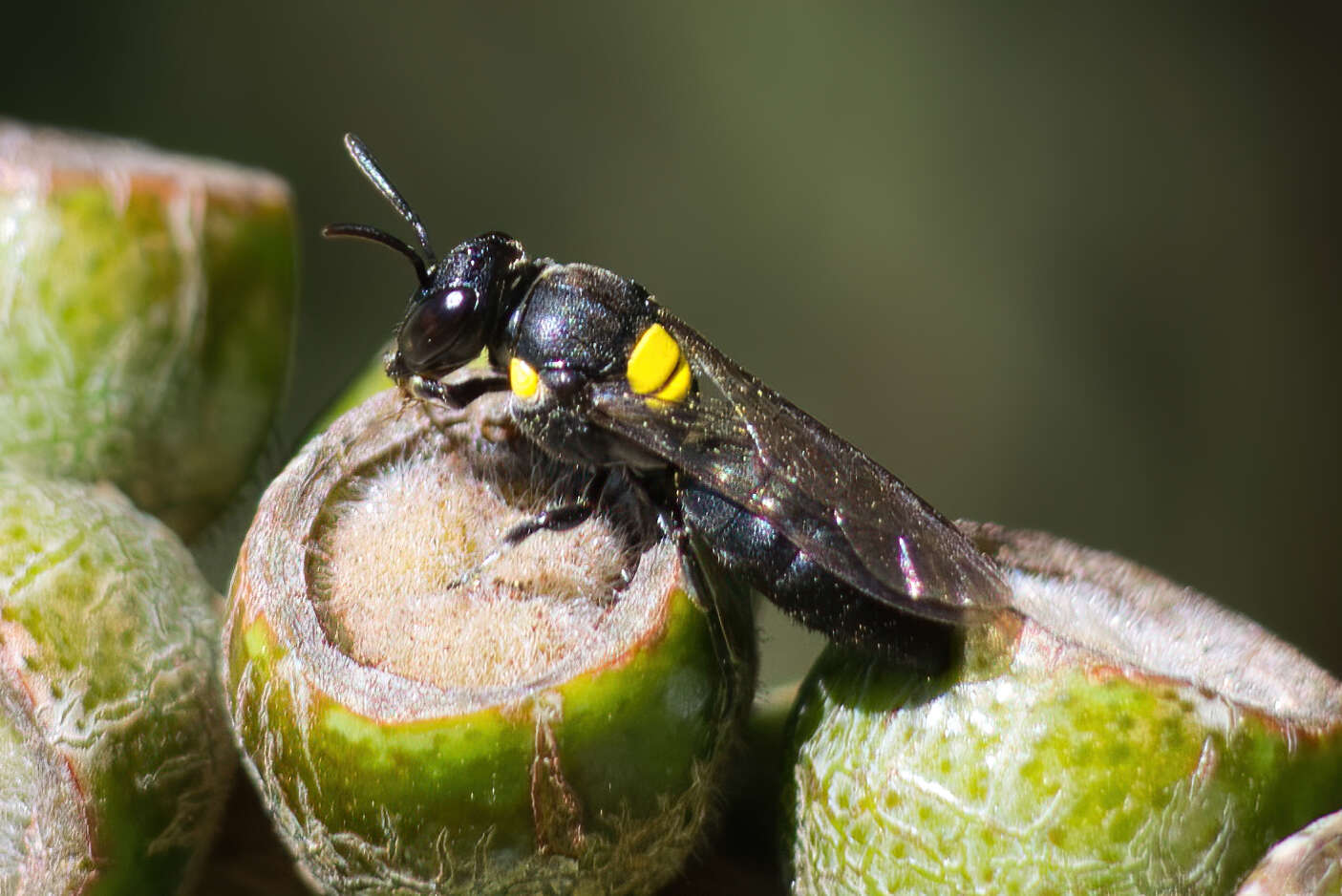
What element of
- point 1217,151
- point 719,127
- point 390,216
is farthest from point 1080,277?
point 390,216

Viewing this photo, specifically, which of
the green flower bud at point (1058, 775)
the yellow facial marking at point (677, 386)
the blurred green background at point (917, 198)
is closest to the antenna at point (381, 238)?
the yellow facial marking at point (677, 386)

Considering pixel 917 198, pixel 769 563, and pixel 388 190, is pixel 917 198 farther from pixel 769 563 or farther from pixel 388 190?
pixel 769 563

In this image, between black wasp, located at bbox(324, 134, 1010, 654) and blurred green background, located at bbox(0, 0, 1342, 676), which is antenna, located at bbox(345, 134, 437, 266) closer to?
black wasp, located at bbox(324, 134, 1010, 654)

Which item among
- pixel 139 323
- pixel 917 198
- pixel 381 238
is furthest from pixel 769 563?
pixel 917 198

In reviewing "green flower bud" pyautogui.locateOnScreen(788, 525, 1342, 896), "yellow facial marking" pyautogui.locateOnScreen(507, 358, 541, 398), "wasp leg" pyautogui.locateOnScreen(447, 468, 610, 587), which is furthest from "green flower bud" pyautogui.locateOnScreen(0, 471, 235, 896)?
"green flower bud" pyautogui.locateOnScreen(788, 525, 1342, 896)

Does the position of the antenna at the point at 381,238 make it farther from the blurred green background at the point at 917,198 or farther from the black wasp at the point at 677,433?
the blurred green background at the point at 917,198
